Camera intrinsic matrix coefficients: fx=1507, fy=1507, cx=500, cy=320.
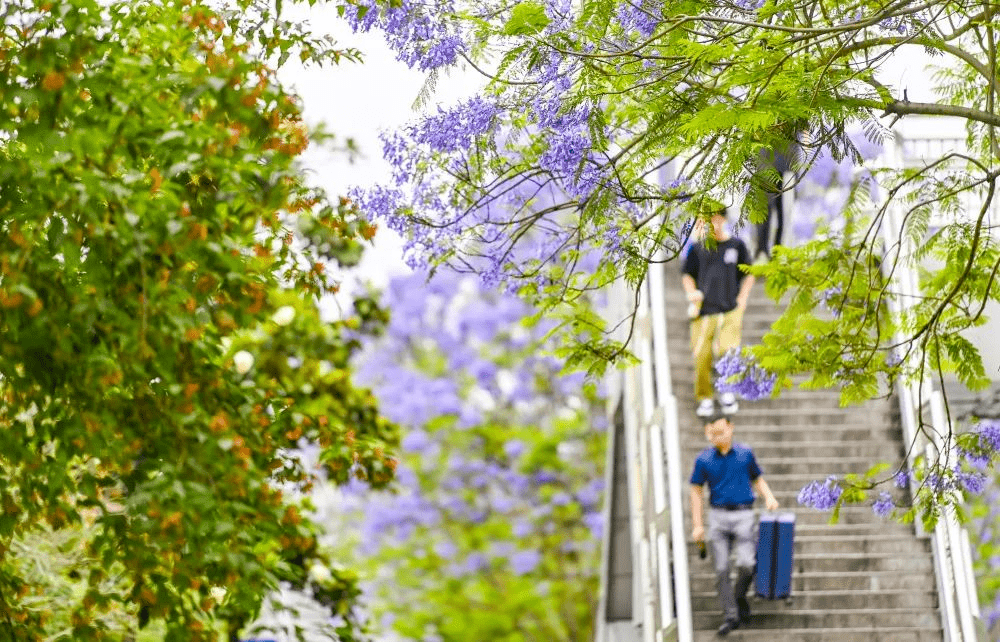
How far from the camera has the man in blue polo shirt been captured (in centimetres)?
957

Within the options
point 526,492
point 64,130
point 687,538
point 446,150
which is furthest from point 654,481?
point 526,492

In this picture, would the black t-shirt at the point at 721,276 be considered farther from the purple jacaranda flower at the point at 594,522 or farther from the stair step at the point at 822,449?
the purple jacaranda flower at the point at 594,522

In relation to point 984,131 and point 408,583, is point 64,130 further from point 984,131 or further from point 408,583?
point 408,583

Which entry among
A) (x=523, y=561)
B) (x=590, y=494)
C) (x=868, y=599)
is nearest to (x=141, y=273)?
(x=868, y=599)

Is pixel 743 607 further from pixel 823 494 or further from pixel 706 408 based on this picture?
pixel 706 408

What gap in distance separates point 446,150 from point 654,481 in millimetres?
4016

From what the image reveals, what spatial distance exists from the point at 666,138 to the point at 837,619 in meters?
4.74

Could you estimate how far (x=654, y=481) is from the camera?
33.9 feet

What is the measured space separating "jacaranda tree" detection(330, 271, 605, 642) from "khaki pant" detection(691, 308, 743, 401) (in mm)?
8306

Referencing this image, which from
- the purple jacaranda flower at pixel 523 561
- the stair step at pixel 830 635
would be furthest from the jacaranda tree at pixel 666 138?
the purple jacaranda flower at pixel 523 561

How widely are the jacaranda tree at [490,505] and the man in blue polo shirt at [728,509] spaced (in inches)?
384

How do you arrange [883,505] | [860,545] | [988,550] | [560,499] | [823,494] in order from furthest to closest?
[560,499]
[988,550]
[860,545]
[883,505]
[823,494]

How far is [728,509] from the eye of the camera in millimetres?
9656

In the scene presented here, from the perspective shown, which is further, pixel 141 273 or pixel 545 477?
pixel 545 477
